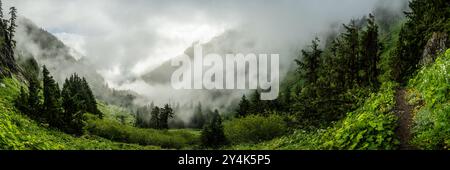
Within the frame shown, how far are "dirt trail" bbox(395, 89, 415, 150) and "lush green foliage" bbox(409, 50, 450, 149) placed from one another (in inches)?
13.3

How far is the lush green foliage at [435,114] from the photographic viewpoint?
1680 centimetres

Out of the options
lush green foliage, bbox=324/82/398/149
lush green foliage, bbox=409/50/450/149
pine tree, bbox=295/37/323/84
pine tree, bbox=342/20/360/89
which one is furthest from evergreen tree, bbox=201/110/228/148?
lush green foliage, bbox=324/82/398/149

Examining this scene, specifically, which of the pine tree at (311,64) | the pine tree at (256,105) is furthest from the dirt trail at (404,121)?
the pine tree at (256,105)

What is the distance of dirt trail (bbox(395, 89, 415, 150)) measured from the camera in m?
18.1

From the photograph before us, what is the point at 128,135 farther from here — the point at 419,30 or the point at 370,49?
the point at 419,30

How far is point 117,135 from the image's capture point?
106125 mm

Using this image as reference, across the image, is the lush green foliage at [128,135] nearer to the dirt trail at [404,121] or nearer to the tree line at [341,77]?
the tree line at [341,77]

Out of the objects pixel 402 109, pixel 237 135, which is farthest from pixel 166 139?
pixel 402 109

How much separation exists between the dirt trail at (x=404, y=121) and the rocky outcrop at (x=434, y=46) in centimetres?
1390

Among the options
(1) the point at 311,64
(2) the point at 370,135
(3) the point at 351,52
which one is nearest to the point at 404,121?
(2) the point at 370,135

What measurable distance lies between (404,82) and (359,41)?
32.4 ft

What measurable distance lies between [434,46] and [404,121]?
23465mm

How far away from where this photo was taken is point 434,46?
135 ft

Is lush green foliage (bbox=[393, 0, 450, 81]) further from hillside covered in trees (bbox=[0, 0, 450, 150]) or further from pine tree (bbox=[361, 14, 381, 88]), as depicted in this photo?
pine tree (bbox=[361, 14, 381, 88])
